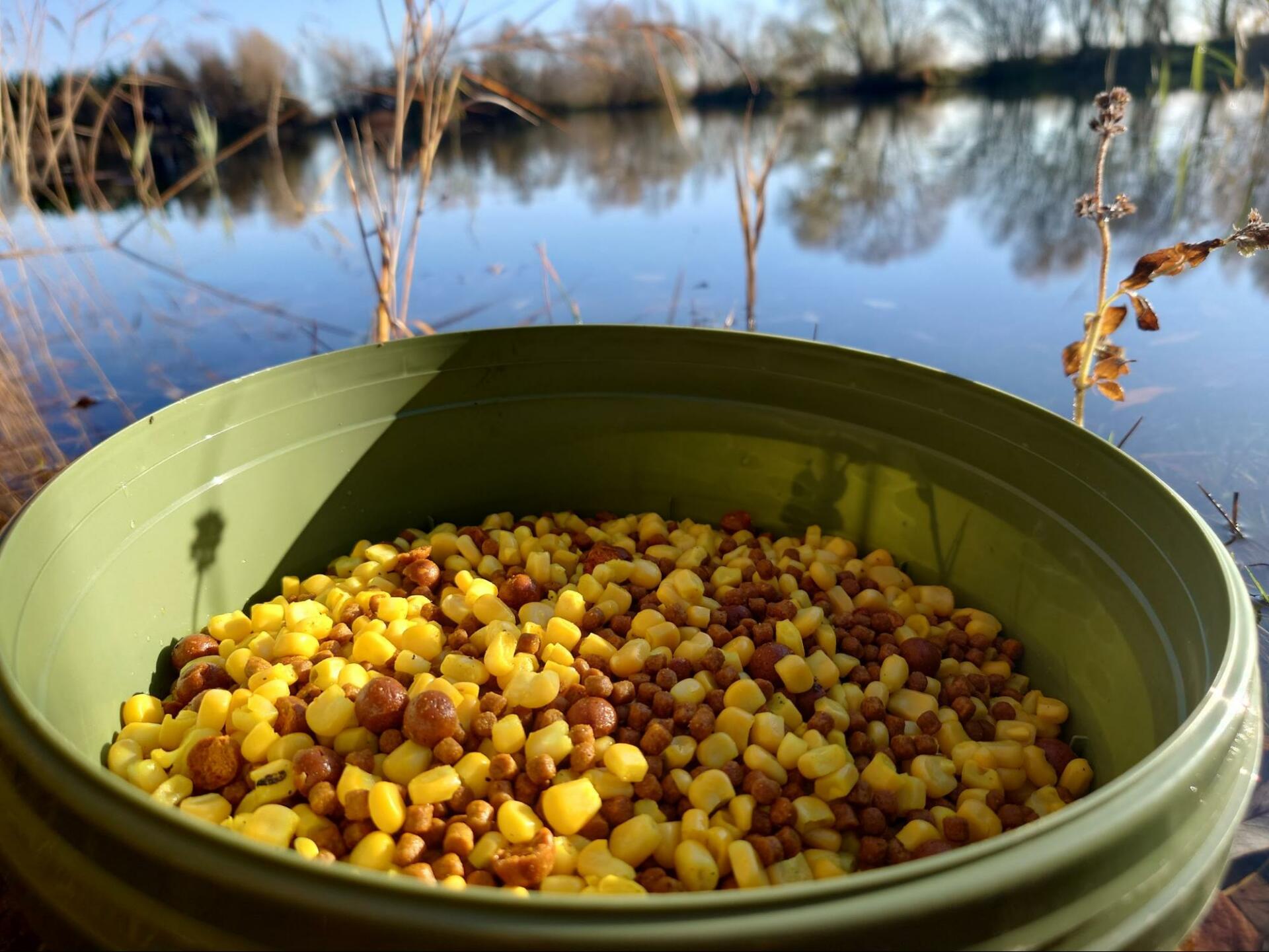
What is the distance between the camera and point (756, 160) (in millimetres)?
7027

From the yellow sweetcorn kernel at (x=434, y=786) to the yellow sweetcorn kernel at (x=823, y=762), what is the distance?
1.50 feet

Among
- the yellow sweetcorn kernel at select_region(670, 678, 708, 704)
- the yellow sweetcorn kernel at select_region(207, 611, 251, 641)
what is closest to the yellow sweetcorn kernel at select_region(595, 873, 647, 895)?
the yellow sweetcorn kernel at select_region(670, 678, 708, 704)

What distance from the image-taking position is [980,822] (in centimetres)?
114

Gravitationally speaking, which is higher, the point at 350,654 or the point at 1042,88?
the point at 1042,88

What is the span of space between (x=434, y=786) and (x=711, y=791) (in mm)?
355

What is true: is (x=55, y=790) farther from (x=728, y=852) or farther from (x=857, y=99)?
(x=857, y=99)

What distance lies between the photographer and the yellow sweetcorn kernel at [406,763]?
45.7 inches

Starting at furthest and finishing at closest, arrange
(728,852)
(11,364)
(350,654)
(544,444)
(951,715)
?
(11,364), (544,444), (350,654), (951,715), (728,852)

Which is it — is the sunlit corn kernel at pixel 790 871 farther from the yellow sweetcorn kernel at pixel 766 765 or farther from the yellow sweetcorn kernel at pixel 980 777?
the yellow sweetcorn kernel at pixel 980 777

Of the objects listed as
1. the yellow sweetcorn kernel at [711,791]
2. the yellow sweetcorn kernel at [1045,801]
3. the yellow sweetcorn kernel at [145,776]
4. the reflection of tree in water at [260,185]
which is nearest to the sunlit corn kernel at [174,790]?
the yellow sweetcorn kernel at [145,776]

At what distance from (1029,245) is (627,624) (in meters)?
4.19

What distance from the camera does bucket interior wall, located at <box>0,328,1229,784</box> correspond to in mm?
1125

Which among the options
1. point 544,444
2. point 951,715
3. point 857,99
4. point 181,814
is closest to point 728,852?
point 951,715

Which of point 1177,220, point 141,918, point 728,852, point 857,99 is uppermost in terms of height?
point 857,99
